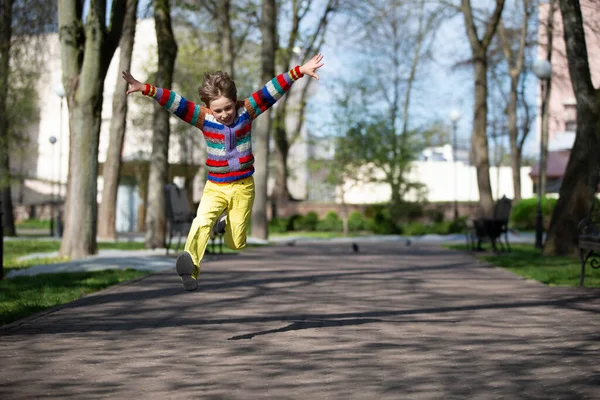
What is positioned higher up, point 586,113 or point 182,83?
point 182,83

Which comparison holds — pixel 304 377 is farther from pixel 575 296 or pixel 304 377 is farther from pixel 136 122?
pixel 136 122

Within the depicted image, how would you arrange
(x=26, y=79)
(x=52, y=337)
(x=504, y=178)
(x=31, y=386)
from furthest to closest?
(x=504, y=178), (x=26, y=79), (x=52, y=337), (x=31, y=386)

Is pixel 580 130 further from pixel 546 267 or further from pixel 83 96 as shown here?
pixel 83 96

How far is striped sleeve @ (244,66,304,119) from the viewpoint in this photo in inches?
320

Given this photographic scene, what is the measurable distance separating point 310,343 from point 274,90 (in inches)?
80.8

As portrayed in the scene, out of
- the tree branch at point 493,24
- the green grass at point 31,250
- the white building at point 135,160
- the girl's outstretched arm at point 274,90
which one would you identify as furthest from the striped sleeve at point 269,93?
the white building at point 135,160

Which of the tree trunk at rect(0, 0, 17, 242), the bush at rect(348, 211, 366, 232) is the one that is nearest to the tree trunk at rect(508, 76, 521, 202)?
the bush at rect(348, 211, 366, 232)

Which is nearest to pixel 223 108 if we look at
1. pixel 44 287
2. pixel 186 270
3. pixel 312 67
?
pixel 312 67

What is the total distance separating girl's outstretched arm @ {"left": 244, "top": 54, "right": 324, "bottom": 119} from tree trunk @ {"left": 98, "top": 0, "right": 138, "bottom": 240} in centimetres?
1891

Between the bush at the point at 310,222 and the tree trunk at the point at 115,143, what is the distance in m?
13.2

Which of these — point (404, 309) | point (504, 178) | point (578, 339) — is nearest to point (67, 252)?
point (404, 309)

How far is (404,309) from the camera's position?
1027 cm

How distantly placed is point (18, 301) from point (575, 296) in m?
6.20

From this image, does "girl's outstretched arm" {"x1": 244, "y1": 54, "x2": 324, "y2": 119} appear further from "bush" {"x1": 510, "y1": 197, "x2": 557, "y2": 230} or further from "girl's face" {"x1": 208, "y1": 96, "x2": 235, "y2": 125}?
"bush" {"x1": 510, "y1": 197, "x2": 557, "y2": 230}
